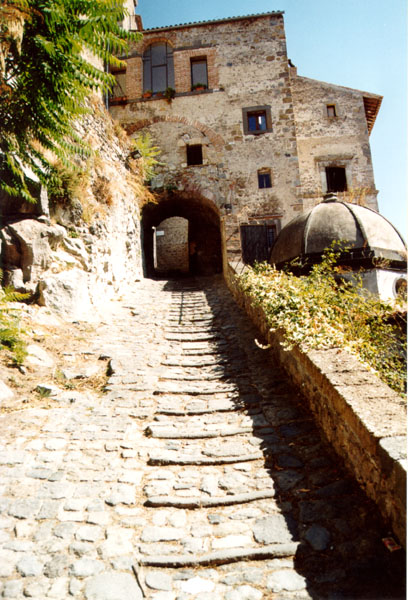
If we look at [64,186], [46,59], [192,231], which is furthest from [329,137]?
[46,59]

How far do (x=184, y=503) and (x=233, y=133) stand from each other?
1396 centimetres

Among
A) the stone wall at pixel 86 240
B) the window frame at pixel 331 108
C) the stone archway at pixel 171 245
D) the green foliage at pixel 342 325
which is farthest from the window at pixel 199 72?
the green foliage at pixel 342 325

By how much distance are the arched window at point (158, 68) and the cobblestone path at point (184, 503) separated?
45.7ft

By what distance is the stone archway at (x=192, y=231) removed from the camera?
46.2 ft

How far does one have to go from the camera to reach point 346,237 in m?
8.72

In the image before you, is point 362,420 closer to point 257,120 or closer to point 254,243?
point 254,243

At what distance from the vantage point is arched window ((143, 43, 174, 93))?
1491 cm

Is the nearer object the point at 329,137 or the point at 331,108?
Result: the point at 329,137

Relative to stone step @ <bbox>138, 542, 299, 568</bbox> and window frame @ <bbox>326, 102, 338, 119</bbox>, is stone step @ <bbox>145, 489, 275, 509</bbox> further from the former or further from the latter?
window frame @ <bbox>326, 102, 338, 119</bbox>

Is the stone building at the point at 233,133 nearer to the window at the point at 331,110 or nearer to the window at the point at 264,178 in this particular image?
the window at the point at 264,178

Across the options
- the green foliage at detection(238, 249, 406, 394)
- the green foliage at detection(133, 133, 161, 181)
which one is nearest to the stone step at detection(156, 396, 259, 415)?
the green foliage at detection(238, 249, 406, 394)

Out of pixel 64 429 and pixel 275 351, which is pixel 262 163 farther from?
pixel 64 429

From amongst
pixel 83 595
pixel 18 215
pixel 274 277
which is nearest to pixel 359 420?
pixel 83 595

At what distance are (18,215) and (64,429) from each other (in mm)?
4124
